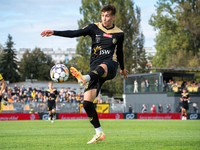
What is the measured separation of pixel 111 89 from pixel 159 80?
58.7 ft

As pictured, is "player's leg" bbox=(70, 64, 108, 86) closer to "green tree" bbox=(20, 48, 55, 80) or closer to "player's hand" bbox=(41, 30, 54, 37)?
"player's hand" bbox=(41, 30, 54, 37)

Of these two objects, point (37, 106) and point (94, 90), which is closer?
point (94, 90)

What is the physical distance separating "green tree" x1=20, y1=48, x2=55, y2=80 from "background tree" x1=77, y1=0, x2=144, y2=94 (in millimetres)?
25287

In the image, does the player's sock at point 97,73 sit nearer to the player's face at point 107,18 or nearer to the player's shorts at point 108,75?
the player's shorts at point 108,75

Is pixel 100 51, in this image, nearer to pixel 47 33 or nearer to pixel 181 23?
pixel 47 33

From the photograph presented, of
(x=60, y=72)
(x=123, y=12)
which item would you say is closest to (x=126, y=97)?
(x=123, y=12)

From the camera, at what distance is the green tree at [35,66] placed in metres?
75.4

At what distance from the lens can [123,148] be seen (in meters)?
5.76

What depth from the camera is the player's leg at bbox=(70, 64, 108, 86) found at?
18.0ft

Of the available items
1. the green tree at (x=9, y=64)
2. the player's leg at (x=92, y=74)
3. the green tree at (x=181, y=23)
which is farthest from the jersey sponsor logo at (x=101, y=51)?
the green tree at (x=9, y=64)

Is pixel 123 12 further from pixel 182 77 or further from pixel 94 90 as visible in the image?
pixel 94 90

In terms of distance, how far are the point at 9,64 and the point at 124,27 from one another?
96.3 feet

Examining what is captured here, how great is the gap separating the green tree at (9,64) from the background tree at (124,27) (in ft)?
68.3

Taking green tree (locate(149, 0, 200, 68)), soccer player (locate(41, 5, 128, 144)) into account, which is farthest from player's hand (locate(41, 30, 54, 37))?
green tree (locate(149, 0, 200, 68))
